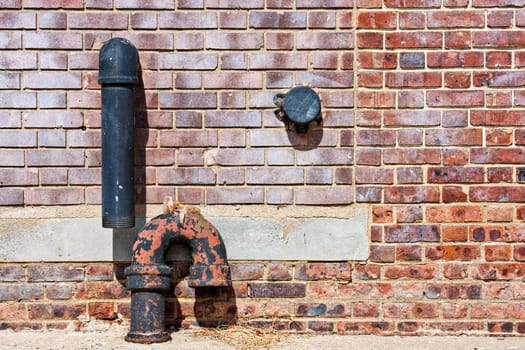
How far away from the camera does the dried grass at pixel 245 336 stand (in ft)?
12.0

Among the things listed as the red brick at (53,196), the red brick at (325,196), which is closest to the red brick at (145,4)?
the red brick at (53,196)

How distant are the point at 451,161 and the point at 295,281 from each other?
109 cm

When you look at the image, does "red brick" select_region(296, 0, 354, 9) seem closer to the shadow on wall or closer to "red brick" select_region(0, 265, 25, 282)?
the shadow on wall

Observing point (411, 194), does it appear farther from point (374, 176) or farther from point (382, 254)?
point (382, 254)

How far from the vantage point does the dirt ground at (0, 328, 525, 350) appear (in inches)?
142

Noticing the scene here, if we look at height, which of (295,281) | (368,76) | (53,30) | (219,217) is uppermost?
(53,30)

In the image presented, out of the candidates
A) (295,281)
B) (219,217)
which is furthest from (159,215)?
(295,281)

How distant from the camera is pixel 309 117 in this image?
3.81m

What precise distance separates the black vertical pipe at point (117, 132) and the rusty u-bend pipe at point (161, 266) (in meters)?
0.16

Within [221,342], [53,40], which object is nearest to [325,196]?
[221,342]

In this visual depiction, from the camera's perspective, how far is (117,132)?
3703mm

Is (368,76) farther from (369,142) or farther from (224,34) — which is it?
(224,34)

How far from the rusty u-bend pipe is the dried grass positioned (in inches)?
10.7

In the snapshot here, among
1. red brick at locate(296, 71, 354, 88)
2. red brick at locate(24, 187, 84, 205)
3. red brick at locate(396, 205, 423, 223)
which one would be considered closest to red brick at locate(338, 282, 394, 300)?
red brick at locate(396, 205, 423, 223)
